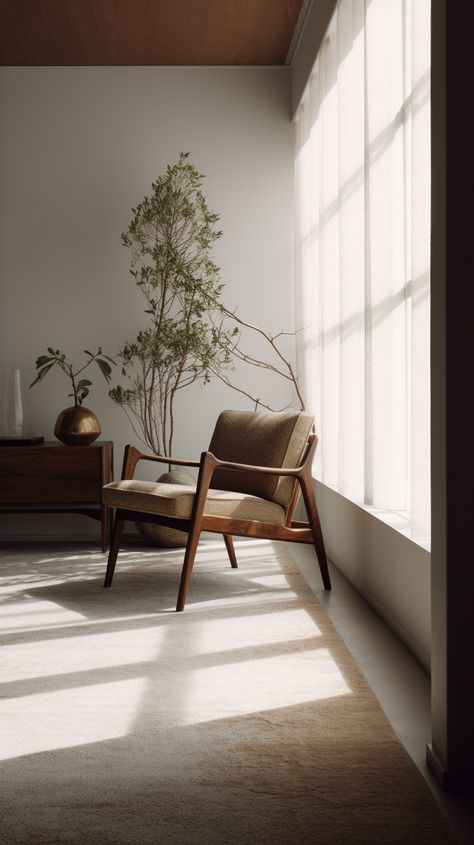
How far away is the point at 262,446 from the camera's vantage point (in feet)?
13.1

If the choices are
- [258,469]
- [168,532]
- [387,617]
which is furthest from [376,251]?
[168,532]

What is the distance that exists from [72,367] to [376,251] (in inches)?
110

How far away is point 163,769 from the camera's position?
195cm

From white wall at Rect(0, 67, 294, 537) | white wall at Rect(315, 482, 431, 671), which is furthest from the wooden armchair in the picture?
white wall at Rect(0, 67, 294, 537)

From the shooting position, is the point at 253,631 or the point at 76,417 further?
the point at 76,417

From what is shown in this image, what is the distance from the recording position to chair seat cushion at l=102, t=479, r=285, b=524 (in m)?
3.60

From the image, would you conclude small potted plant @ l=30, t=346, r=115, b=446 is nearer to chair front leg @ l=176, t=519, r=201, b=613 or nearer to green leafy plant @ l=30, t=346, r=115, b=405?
green leafy plant @ l=30, t=346, r=115, b=405

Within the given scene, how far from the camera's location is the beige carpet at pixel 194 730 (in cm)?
171

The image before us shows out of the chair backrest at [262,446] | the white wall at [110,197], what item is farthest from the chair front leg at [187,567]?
the white wall at [110,197]

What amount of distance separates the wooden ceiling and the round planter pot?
259 centimetres

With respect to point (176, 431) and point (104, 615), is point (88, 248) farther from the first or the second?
point (104, 615)

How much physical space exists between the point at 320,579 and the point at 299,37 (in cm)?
326

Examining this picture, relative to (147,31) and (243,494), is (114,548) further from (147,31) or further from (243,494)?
(147,31)
